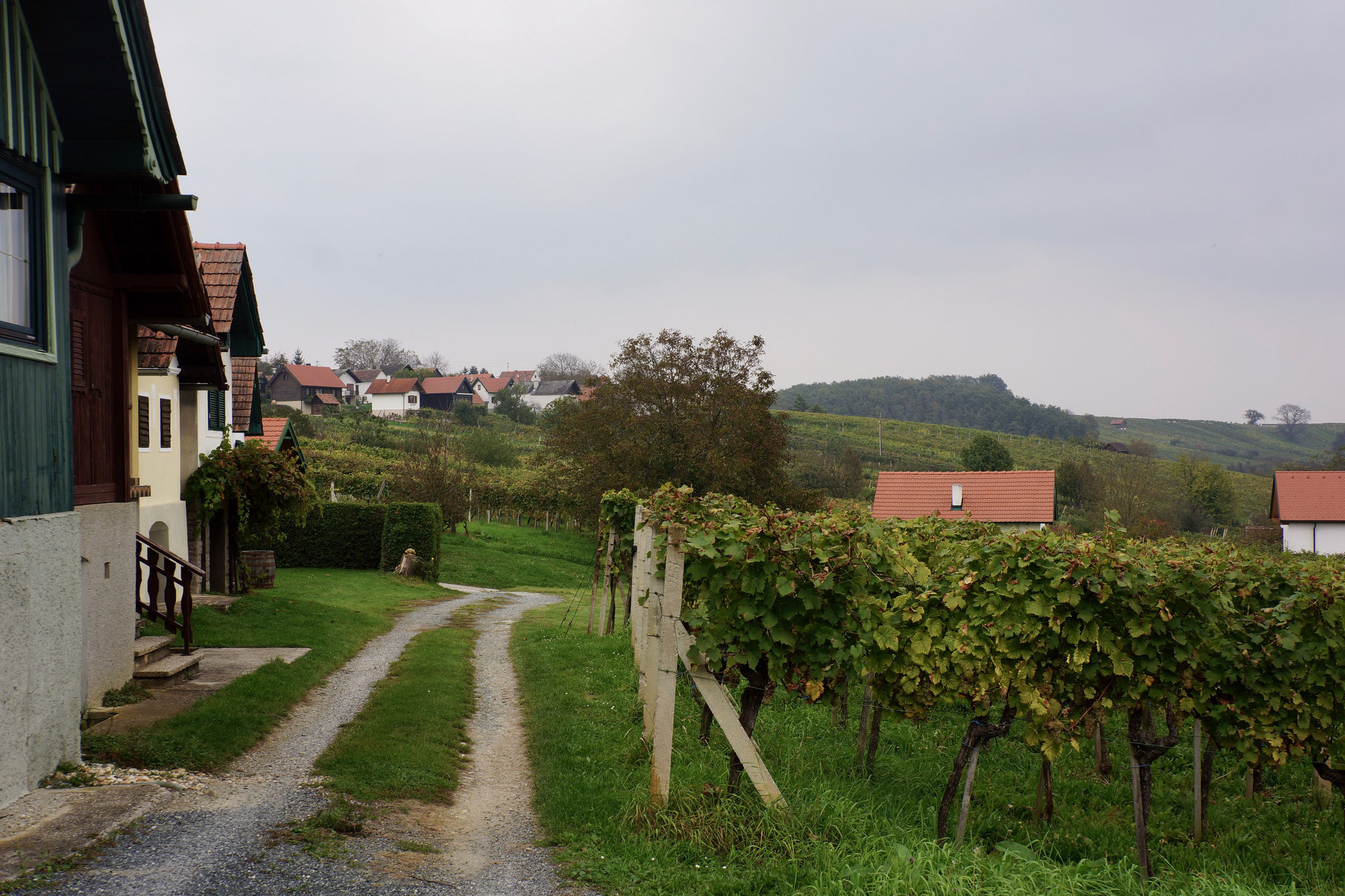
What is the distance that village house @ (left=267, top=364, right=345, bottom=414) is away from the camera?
9706 centimetres

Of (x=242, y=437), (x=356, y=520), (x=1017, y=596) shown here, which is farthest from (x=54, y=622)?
(x=356, y=520)

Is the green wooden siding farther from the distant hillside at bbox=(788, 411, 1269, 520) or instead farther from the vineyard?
the distant hillside at bbox=(788, 411, 1269, 520)

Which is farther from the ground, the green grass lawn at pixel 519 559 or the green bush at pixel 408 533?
the green bush at pixel 408 533

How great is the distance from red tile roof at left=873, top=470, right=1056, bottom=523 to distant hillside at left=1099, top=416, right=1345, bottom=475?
83.4 metres

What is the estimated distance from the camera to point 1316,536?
43562mm

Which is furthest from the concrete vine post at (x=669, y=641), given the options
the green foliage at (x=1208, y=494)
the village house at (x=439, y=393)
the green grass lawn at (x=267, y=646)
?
the village house at (x=439, y=393)

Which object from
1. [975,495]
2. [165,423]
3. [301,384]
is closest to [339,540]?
[165,423]

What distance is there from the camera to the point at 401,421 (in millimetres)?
81000

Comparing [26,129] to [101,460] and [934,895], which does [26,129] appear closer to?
[101,460]

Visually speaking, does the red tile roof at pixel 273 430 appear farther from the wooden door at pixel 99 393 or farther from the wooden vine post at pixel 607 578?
the wooden door at pixel 99 393

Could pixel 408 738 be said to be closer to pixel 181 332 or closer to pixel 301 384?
pixel 181 332

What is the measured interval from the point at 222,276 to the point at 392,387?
93.4 metres

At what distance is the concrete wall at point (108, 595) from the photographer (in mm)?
8953

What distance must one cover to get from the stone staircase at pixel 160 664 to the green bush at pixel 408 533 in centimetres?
1773
